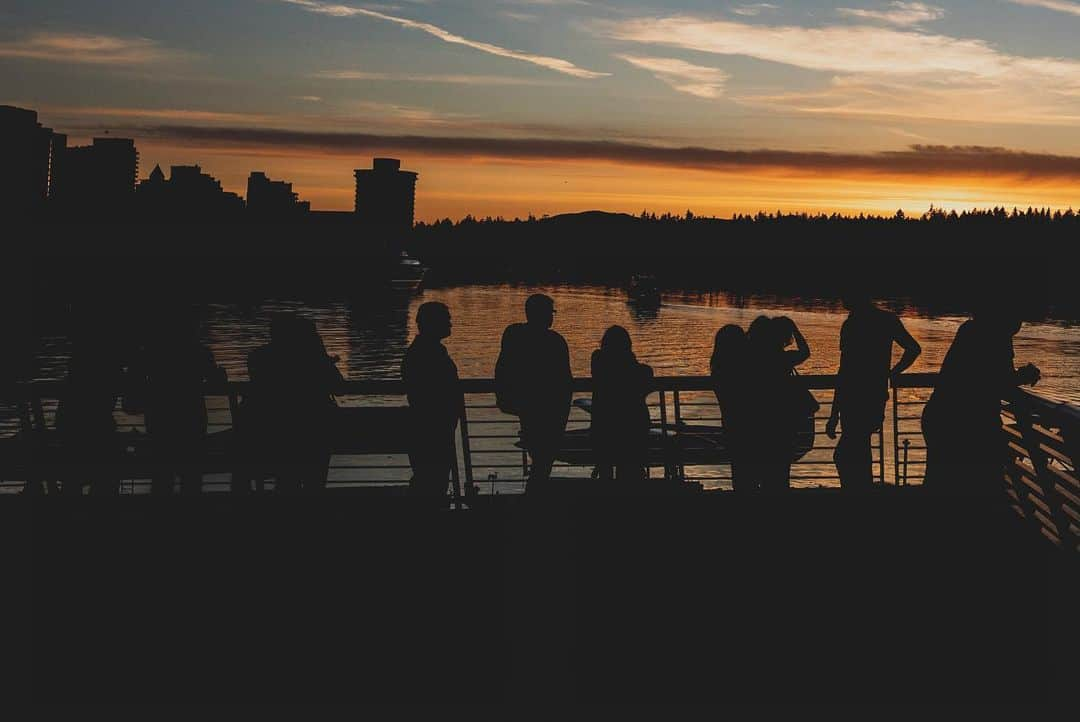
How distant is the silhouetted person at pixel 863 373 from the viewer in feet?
29.0

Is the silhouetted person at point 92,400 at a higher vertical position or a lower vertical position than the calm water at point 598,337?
higher

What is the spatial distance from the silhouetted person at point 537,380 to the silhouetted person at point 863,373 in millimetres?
2168

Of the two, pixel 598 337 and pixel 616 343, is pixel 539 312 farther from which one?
pixel 598 337

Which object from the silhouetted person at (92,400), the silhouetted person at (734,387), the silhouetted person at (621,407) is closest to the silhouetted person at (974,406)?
the silhouetted person at (734,387)

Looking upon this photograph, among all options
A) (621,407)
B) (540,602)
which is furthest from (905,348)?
(540,602)

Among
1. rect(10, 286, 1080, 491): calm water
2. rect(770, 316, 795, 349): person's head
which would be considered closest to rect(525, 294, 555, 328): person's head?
rect(770, 316, 795, 349): person's head

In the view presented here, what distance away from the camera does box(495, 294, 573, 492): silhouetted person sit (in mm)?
8344

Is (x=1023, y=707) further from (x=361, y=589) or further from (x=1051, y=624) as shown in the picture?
(x=361, y=589)

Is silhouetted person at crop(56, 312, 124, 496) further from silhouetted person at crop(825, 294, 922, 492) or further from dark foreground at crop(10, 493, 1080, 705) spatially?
silhouetted person at crop(825, 294, 922, 492)

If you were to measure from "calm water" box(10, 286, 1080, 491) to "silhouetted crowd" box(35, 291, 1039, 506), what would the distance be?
107 ft

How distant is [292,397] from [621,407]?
94.6 inches

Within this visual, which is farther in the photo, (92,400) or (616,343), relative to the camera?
(92,400)

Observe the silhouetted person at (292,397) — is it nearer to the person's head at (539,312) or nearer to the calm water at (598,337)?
the person's head at (539,312)

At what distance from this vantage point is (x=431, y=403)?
8.33 metres
